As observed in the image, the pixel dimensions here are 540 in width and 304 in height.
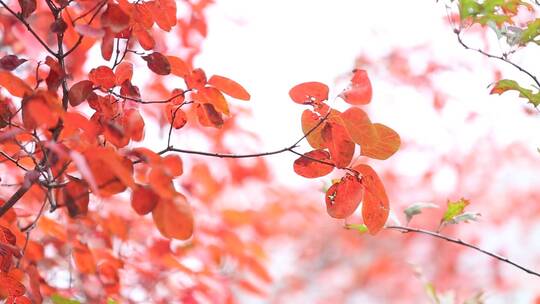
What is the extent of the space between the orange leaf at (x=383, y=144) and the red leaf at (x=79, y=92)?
362mm

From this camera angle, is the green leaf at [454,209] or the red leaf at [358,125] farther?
the green leaf at [454,209]

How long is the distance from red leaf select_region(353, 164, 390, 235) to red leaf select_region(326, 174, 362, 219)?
11mm

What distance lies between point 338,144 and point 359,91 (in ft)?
0.28

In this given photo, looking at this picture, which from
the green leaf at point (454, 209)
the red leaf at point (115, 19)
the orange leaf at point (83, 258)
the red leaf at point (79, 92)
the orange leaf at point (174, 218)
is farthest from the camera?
the orange leaf at point (83, 258)

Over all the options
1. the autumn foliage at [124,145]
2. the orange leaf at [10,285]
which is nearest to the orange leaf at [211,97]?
the autumn foliage at [124,145]

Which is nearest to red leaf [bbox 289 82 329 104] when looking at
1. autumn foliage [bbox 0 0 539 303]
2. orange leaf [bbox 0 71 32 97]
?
autumn foliage [bbox 0 0 539 303]

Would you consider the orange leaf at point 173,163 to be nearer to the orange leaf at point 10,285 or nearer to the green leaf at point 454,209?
the orange leaf at point 10,285

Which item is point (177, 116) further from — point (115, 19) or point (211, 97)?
point (115, 19)

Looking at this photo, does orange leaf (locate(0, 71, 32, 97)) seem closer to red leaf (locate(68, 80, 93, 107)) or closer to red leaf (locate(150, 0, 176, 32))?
red leaf (locate(68, 80, 93, 107))

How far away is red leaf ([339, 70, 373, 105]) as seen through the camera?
0.87m

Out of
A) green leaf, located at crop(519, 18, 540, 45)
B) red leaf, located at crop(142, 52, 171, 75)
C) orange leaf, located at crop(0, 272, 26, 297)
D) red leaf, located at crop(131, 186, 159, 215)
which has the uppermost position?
green leaf, located at crop(519, 18, 540, 45)

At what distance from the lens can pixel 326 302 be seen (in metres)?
4.83

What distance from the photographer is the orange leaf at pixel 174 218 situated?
0.61 meters

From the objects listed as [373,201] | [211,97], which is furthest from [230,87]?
[373,201]
